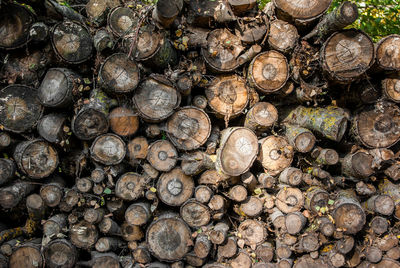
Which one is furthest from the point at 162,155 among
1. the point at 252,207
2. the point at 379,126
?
the point at 379,126

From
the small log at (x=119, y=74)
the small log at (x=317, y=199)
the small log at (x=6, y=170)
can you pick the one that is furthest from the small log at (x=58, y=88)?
the small log at (x=317, y=199)

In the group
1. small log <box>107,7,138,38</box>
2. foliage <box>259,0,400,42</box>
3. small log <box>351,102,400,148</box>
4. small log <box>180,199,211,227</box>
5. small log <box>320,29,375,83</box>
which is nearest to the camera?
small log <box>320,29,375,83</box>

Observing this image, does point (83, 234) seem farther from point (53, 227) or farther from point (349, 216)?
point (349, 216)

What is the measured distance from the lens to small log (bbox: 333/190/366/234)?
11.9 feet

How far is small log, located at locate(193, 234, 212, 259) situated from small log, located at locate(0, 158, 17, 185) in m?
2.75

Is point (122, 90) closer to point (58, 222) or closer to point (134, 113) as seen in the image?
point (134, 113)

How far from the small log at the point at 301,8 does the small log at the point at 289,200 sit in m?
2.47

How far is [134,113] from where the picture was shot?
3.84m

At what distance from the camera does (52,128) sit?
372 cm

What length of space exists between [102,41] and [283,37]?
2.57 meters

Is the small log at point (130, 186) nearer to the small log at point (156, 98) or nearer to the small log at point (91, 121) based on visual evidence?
the small log at point (91, 121)

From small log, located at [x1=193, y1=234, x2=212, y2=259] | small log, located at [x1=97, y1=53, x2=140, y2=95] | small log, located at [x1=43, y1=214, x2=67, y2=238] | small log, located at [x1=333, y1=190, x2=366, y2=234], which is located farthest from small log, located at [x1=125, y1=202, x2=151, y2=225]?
small log, located at [x1=333, y1=190, x2=366, y2=234]

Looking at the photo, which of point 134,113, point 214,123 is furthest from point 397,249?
point 134,113

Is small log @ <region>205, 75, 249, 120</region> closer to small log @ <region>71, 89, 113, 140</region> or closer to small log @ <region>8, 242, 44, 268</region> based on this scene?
small log @ <region>71, 89, 113, 140</region>
